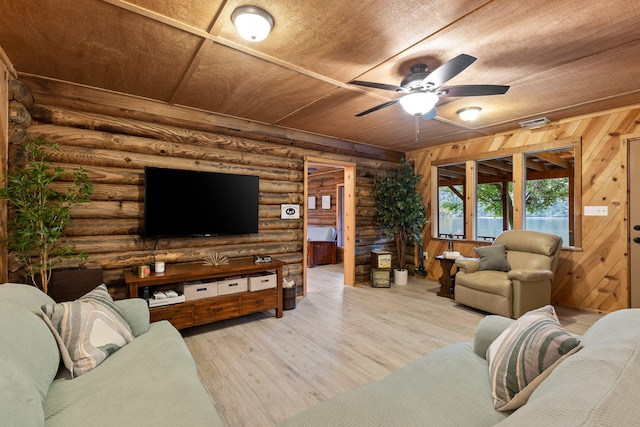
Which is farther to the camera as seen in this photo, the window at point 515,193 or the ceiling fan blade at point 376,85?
the window at point 515,193

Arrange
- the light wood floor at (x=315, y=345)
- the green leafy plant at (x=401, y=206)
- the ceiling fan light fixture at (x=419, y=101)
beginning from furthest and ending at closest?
the green leafy plant at (x=401, y=206)
the ceiling fan light fixture at (x=419, y=101)
the light wood floor at (x=315, y=345)

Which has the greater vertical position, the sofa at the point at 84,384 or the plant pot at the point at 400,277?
the sofa at the point at 84,384

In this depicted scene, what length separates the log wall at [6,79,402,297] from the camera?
307cm

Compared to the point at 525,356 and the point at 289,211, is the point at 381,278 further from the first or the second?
the point at 525,356

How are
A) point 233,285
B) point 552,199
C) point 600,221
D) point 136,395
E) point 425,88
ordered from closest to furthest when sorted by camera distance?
point 136,395 < point 425,88 < point 233,285 < point 600,221 < point 552,199

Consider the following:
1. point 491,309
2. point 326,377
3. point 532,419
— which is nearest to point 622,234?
point 491,309

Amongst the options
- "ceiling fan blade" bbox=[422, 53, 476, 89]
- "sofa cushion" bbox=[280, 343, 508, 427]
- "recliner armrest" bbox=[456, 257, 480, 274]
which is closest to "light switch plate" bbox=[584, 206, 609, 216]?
"recliner armrest" bbox=[456, 257, 480, 274]

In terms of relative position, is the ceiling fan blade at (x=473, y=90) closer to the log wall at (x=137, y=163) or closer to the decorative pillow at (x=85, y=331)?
the log wall at (x=137, y=163)

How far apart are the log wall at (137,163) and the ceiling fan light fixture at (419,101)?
7.30 ft

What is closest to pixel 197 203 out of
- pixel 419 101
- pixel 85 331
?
pixel 85 331

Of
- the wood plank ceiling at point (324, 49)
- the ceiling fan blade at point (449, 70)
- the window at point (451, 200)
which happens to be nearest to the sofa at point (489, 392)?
the ceiling fan blade at point (449, 70)

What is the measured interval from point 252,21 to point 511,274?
3.77 m

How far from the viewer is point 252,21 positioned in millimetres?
1961

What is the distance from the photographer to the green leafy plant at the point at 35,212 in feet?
8.14
